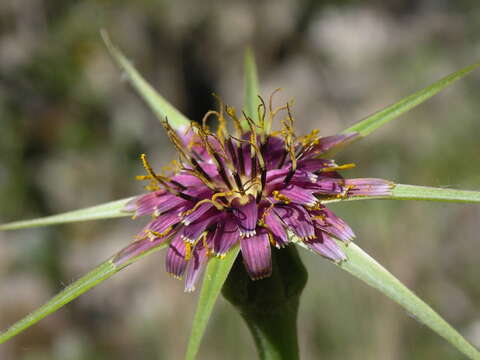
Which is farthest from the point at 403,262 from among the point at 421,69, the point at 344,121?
the point at 421,69

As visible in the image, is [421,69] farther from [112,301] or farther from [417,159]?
[112,301]

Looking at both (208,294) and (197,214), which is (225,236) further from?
(208,294)

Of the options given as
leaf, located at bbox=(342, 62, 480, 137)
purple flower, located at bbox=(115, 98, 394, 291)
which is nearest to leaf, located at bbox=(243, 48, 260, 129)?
purple flower, located at bbox=(115, 98, 394, 291)

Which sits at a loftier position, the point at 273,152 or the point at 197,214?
the point at 273,152

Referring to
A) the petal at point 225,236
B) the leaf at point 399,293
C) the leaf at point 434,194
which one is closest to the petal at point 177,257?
the petal at point 225,236

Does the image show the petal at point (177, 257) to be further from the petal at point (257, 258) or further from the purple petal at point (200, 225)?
the petal at point (257, 258)

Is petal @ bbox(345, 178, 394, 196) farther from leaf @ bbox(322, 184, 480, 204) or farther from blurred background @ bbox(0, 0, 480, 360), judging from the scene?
blurred background @ bbox(0, 0, 480, 360)

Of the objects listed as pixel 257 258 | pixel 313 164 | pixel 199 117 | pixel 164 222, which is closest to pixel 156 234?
pixel 164 222
